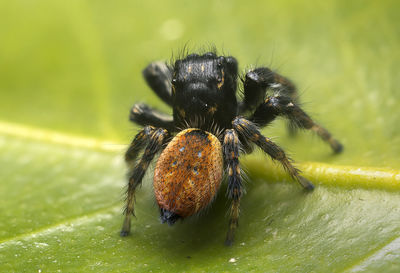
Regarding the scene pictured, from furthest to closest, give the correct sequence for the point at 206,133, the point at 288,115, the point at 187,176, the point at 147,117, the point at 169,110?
1. the point at 169,110
2. the point at 147,117
3. the point at 288,115
4. the point at 206,133
5. the point at 187,176

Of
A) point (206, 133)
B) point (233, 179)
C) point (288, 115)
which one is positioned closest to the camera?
point (233, 179)

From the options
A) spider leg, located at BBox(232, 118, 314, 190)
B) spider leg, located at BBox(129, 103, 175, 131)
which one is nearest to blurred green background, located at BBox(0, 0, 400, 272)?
spider leg, located at BBox(232, 118, 314, 190)

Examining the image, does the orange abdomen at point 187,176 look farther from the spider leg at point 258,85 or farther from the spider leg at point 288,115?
the spider leg at point 258,85

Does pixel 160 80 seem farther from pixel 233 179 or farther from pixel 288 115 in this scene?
pixel 233 179

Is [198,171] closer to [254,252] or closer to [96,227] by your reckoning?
[254,252]

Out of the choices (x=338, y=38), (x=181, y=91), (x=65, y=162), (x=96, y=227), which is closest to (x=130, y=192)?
(x=96, y=227)

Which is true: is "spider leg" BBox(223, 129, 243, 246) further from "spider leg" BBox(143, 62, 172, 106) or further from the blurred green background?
"spider leg" BBox(143, 62, 172, 106)

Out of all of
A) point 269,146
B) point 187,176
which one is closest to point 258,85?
point 269,146
